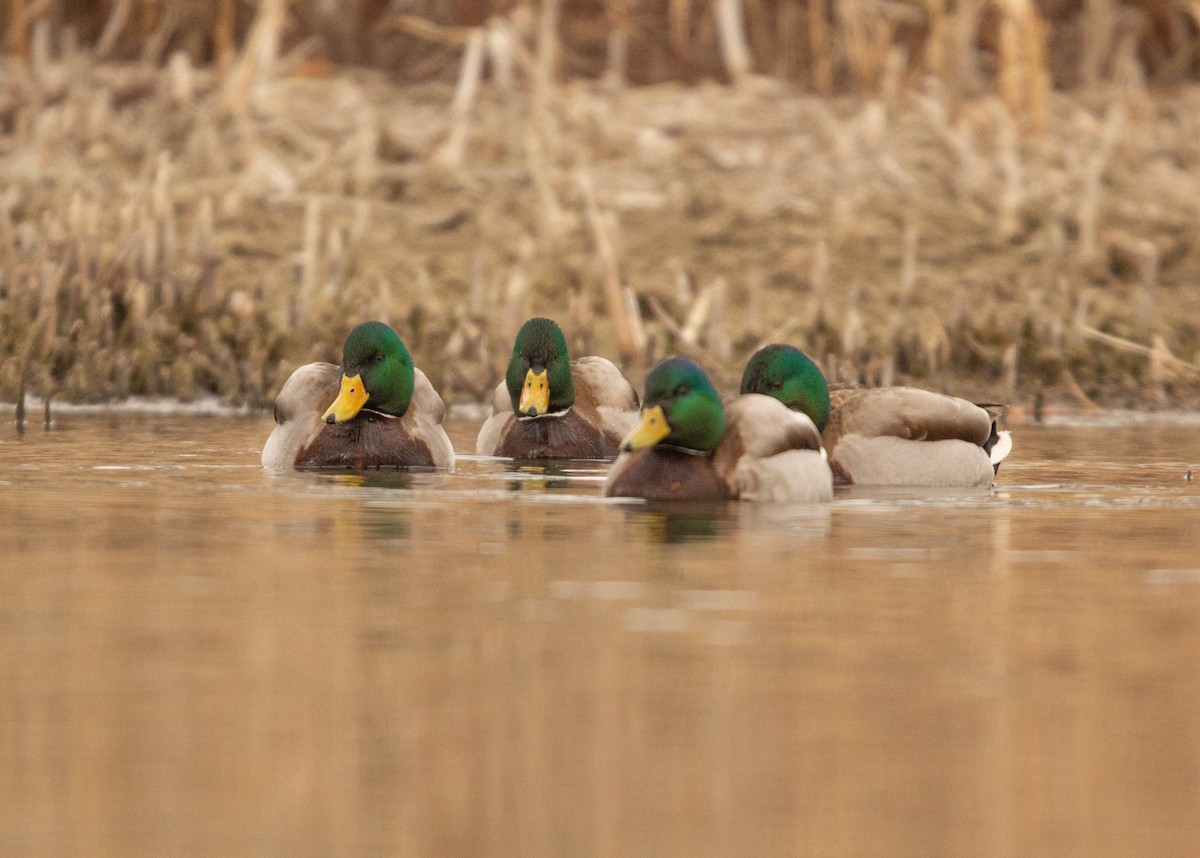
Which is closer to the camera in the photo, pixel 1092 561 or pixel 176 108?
pixel 1092 561

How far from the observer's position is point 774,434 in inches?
362

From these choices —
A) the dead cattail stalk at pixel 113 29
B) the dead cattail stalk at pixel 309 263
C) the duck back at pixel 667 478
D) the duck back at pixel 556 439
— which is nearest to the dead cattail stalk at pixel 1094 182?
the dead cattail stalk at pixel 309 263

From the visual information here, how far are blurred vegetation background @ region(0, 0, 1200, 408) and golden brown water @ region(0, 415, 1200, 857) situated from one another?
5.28 meters

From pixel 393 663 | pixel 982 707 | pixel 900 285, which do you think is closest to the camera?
pixel 982 707

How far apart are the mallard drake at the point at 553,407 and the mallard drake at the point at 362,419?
528 millimetres

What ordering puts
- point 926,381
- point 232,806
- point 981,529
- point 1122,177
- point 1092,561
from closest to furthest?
point 232,806 < point 1092,561 < point 981,529 < point 926,381 < point 1122,177

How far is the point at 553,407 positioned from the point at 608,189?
6.18 m

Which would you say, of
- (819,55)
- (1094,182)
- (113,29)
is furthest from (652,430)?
(113,29)

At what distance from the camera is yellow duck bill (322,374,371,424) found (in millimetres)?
10398

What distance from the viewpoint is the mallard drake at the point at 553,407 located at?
1114 centimetres

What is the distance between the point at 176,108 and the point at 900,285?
5161 mm

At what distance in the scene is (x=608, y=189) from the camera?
17.3m

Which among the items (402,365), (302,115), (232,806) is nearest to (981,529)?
(402,365)

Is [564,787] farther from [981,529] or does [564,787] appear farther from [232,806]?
[981,529]
